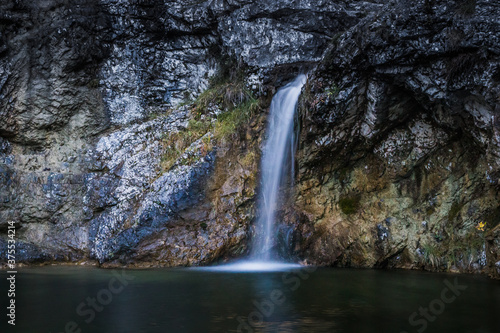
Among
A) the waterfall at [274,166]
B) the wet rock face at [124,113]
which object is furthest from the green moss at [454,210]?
the wet rock face at [124,113]

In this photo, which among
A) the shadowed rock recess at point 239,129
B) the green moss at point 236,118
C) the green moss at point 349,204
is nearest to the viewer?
the shadowed rock recess at point 239,129

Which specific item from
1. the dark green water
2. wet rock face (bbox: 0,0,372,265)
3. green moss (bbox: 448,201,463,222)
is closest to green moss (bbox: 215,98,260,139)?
wet rock face (bbox: 0,0,372,265)

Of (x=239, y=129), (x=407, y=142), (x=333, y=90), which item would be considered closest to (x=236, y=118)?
(x=239, y=129)

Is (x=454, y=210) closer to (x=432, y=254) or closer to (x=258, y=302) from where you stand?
(x=432, y=254)

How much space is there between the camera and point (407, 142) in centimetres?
1066

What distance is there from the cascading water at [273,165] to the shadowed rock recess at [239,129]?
25cm

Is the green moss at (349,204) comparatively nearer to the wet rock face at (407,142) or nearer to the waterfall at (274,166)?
the wet rock face at (407,142)

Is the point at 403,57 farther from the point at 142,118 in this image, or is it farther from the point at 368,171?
the point at 142,118

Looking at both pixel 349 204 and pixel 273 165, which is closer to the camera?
pixel 349 204

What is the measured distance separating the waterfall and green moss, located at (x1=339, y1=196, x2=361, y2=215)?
1447 millimetres

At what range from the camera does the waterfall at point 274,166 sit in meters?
11.3

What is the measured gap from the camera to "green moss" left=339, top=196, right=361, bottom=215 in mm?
11055

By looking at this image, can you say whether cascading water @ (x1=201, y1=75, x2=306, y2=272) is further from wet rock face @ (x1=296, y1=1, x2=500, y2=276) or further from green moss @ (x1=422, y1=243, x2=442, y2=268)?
green moss @ (x1=422, y1=243, x2=442, y2=268)

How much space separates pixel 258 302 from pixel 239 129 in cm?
632
